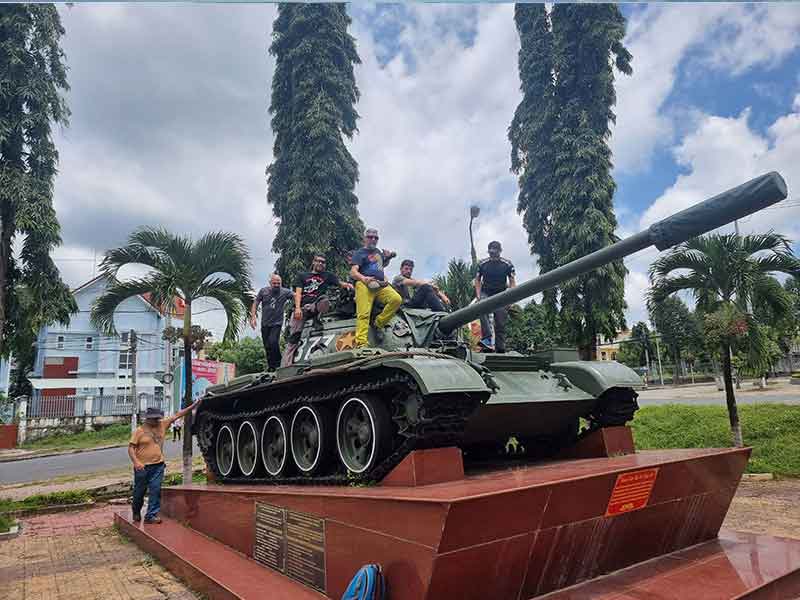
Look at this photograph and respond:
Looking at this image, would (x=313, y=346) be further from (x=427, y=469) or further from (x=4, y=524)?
(x=4, y=524)

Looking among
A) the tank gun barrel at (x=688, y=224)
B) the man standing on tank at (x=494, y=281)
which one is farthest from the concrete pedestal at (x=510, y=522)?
the man standing on tank at (x=494, y=281)

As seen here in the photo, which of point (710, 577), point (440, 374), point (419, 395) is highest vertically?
point (440, 374)

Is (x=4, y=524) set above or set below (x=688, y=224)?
below

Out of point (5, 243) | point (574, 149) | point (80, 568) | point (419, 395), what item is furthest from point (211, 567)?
point (574, 149)

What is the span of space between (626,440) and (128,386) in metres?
40.5

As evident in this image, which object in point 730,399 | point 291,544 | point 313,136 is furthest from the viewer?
point 313,136

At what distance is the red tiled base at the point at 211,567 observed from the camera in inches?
196

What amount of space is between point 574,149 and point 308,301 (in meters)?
11.4

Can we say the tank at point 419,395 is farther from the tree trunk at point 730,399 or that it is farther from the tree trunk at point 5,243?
the tree trunk at point 730,399

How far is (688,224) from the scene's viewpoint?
4.71 m

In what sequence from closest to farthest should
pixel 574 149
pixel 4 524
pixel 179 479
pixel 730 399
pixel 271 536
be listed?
pixel 271 536 → pixel 4 524 → pixel 730 399 → pixel 179 479 → pixel 574 149

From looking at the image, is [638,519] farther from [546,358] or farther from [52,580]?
[52,580]

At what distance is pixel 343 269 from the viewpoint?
2166cm

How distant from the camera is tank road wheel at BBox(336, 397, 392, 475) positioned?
520 cm
